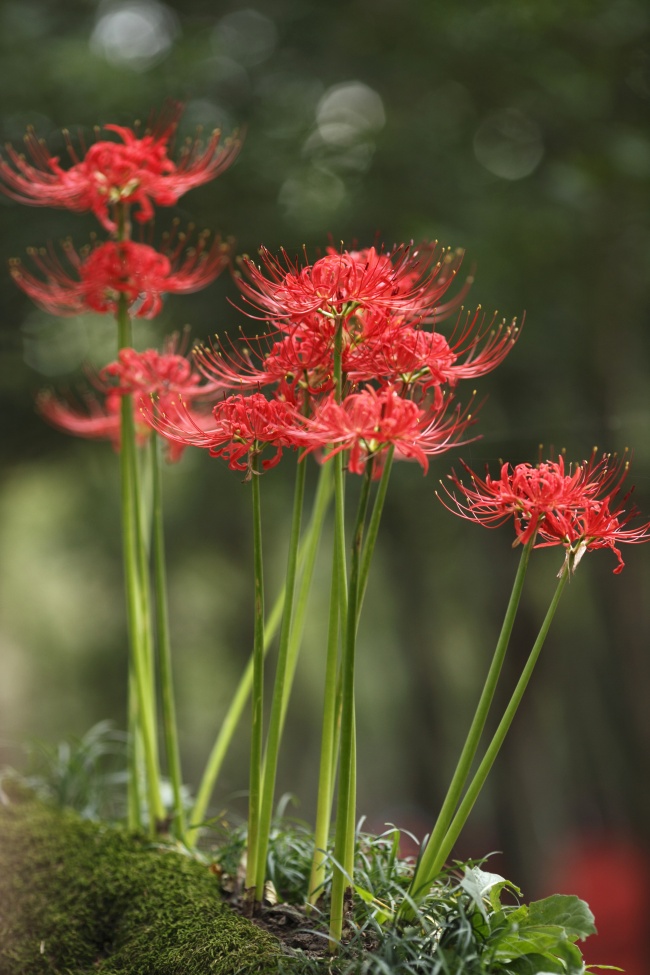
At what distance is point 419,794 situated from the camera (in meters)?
7.45

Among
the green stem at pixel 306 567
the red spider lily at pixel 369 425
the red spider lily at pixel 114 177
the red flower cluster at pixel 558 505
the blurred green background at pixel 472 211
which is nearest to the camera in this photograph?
the red spider lily at pixel 369 425

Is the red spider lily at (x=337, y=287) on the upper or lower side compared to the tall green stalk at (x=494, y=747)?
upper

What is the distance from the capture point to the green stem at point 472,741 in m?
1.48

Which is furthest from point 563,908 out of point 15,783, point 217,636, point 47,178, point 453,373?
point 217,636

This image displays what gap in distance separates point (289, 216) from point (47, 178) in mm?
2661

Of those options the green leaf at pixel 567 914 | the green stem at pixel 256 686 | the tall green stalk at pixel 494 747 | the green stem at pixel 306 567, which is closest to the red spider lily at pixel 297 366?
the green stem at pixel 256 686

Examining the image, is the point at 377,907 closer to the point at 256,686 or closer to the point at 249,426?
the point at 256,686

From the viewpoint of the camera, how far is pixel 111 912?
77.0 inches

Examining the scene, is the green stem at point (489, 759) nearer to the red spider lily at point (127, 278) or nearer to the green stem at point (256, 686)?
the green stem at point (256, 686)

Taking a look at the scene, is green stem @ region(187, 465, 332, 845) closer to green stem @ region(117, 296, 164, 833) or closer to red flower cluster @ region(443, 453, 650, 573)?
green stem @ region(117, 296, 164, 833)

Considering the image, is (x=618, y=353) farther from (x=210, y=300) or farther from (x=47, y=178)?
(x=47, y=178)

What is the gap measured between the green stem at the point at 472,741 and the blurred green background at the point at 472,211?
175 centimetres

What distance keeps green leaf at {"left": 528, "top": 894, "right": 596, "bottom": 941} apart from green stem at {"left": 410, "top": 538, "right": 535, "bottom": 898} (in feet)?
0.65

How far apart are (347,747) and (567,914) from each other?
481mm
